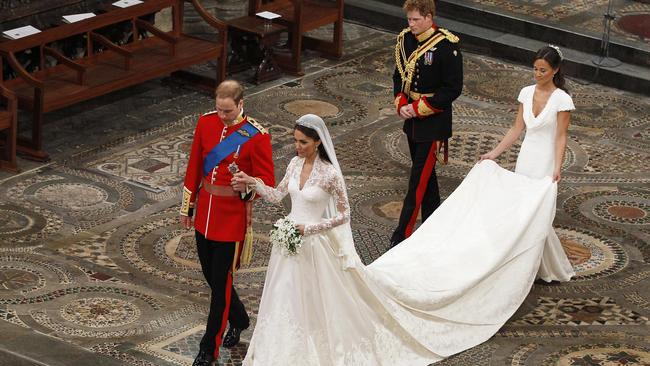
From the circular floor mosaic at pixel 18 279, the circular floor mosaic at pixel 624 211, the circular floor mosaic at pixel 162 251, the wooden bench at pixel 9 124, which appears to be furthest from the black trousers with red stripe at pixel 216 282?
the circular floor mosaic at pixel 624 211

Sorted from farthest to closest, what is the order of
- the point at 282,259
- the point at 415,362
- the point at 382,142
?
the point at 382,142
the point at 415,362
the point at 282,259

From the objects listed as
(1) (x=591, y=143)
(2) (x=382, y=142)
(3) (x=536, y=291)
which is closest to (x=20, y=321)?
(3) (x=536, y=291)

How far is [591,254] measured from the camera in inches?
426

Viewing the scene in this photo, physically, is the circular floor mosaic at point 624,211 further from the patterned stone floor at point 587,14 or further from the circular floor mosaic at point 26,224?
the circular floor mosaic at point 26,224

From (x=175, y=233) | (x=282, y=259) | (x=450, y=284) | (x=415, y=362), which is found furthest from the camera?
(x=175, y=233)

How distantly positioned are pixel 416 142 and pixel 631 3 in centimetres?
754

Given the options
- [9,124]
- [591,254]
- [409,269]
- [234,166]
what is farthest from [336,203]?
[9,124]

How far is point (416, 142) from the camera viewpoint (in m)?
10.7

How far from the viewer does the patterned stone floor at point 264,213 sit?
9219mm

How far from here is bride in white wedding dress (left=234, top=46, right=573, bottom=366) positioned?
27.2 ft

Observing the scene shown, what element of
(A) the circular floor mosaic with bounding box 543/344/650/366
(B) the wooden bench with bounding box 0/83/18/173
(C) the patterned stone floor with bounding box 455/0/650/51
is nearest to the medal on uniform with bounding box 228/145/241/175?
(A) the circular floor mosaic with bounding box 543/344/650/366

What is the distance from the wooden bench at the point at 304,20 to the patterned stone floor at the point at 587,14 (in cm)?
203

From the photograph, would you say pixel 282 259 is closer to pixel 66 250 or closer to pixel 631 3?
pixel 66 250

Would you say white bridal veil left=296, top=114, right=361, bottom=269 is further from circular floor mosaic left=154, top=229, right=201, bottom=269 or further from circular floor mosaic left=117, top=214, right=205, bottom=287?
circular floor mosaic left=154, top=229, right=201, bottom=269
